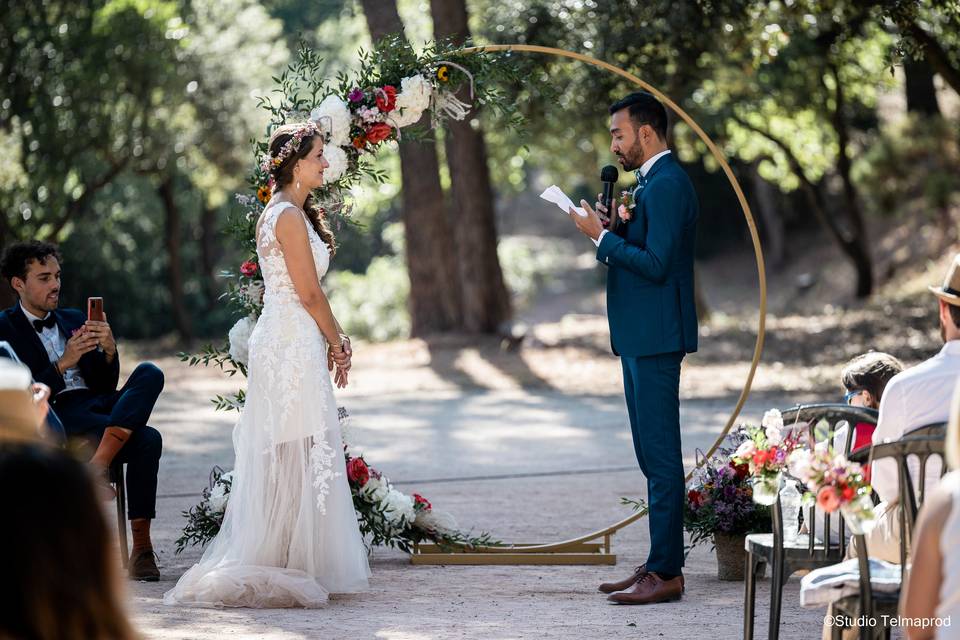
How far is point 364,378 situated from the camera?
16297 millimetres

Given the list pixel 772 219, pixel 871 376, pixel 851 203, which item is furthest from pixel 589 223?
pixel 772 219

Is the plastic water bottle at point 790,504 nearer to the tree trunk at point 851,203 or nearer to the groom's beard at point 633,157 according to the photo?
the groom's beard at point 633,157

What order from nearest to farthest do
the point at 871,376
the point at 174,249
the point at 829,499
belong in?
the point at 829,499 → the point at 871,376 → the point at 174,249

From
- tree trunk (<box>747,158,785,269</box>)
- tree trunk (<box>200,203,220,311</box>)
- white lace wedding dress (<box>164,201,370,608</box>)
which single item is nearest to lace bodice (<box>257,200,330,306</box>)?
white lace wedding dress (<box>164,201,370,608</box>)

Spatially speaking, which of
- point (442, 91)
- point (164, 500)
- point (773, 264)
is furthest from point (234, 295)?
point (773, 264)

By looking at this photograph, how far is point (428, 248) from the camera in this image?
1808 centimetres

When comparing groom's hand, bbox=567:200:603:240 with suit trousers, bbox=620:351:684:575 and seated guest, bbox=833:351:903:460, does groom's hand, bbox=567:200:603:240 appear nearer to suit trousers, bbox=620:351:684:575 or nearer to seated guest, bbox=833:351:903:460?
suit trousers, bbox=620:351:684:575

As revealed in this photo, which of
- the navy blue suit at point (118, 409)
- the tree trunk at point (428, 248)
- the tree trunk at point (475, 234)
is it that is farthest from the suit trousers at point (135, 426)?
the tree trunk at point (428, 248)

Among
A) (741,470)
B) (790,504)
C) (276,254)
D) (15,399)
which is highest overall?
(276,254)

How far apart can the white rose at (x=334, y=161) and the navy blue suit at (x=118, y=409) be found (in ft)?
4.37

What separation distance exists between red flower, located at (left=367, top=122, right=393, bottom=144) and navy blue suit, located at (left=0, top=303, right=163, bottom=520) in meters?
1.63

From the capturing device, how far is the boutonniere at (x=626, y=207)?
5.71 metres

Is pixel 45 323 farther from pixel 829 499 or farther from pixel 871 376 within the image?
pixel 829 499

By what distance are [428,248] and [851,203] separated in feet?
26.0
